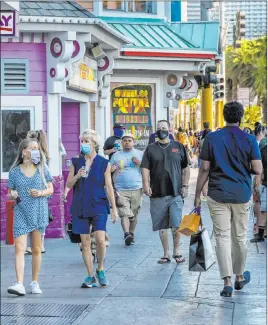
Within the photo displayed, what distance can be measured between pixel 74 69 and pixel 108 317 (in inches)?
311

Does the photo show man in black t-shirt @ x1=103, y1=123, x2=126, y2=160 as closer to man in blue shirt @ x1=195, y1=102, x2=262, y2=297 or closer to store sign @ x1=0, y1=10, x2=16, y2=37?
man in blue shirt @ x1=195, y1=102, x2=262, y2=297

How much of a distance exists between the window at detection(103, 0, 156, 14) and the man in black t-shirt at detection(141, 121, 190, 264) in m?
12.1

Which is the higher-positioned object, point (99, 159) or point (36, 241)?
point (99, 159)

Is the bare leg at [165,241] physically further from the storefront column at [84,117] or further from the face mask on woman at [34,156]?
the storefront column at [84,117]

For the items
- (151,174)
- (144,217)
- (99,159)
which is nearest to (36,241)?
(99,159)

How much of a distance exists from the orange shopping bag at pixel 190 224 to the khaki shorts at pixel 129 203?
13.2ft

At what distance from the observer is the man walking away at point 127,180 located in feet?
46.6

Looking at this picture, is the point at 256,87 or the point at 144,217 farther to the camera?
the point at 256,87

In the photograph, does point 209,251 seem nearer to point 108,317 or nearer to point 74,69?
point 108,317

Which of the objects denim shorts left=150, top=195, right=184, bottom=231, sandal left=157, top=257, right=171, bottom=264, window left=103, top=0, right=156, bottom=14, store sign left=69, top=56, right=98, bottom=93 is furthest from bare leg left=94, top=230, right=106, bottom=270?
window left=103, top=0, right=156, bottom=14

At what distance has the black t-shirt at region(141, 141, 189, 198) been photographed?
1236cm

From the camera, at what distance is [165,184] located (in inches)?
487

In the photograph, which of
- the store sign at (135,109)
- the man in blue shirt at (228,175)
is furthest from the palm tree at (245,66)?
the man in blue shirt at (228,175)

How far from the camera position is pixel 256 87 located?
277ft
